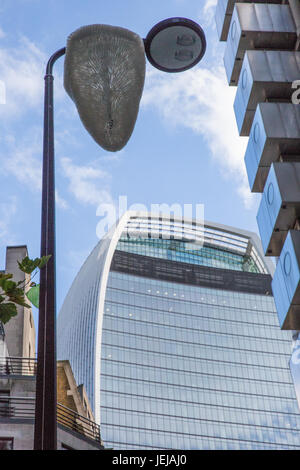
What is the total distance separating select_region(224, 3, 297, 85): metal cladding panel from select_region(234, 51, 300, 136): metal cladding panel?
3.97 feet

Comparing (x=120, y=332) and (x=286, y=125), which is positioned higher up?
(x=120, y=332)

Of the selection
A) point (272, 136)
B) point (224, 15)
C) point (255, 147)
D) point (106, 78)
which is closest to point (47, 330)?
point (106, 78)

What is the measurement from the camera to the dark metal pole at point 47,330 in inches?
197

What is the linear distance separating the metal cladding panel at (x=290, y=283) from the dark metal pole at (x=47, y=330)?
66.3 ft

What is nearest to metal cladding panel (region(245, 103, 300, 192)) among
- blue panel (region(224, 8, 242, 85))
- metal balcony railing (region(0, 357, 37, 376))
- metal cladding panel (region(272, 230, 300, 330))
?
metal cladding panel (region(272, 230, 300, 330))

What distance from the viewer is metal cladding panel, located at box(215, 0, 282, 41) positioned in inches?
1412

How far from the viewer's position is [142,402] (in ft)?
348


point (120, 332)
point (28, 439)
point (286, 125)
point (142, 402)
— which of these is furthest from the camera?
point (120, 332)

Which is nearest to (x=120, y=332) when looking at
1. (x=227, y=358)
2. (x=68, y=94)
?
(x=227, y=358)

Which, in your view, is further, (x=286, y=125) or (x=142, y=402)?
(x=142, y=402)

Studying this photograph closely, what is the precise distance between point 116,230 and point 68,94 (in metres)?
122
